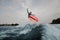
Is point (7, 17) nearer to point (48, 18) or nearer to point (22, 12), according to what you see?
point (22, 12)

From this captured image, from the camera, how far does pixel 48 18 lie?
Answer: 4039 mm

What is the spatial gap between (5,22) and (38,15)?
26.3 inches

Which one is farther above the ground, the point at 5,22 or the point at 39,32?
the point at 5,22

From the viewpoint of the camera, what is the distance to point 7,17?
411cm

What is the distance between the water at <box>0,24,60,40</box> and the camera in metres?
3.70

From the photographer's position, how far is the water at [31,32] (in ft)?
12.1

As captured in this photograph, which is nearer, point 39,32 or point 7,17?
point 39,32

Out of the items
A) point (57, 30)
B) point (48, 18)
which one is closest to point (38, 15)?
point (48, 18)

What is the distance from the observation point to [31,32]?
3938mm

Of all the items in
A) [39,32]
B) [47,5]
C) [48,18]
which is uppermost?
[47,5]

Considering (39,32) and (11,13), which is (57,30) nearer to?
(39,32)

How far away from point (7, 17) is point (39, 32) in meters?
0.75

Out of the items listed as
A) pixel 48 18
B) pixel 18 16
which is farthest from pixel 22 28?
pixel 48 18

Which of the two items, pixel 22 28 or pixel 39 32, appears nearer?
pixel 39 32
